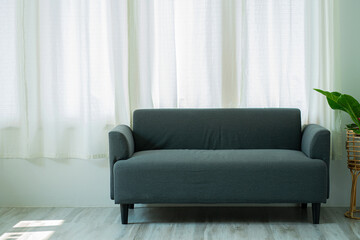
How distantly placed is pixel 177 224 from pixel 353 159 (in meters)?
1.43

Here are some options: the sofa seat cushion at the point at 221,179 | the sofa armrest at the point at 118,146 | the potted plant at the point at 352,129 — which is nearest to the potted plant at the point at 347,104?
the potted plant at the point at 352,129

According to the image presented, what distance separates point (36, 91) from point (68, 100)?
11.1 inches

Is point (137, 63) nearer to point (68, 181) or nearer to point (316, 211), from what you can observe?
point (68, 181)

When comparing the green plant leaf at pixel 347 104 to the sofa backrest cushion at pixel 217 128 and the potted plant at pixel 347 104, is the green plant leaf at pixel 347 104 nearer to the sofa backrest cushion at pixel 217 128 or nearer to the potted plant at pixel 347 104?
the potted plant at pixel 347 104

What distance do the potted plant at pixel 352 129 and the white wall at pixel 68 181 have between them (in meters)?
0.24

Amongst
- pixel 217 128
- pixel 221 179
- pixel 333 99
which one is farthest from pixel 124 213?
pixel 333 99

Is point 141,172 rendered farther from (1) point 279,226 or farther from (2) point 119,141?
(1) point 279,226

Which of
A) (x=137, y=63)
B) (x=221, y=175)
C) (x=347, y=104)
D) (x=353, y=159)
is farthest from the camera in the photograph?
(x=137, y=63)

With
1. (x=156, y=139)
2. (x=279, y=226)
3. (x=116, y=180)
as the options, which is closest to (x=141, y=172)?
(x=116, y=180)

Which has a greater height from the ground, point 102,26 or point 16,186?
point 102,26

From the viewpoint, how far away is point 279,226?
3.50m

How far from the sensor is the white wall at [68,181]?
405 centimetres

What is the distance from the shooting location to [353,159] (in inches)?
146

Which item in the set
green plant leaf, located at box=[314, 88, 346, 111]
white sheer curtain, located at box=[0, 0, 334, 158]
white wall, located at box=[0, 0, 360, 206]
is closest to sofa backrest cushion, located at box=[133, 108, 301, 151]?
white sheer curtain, located at box=[0, 0, 334, 158]
